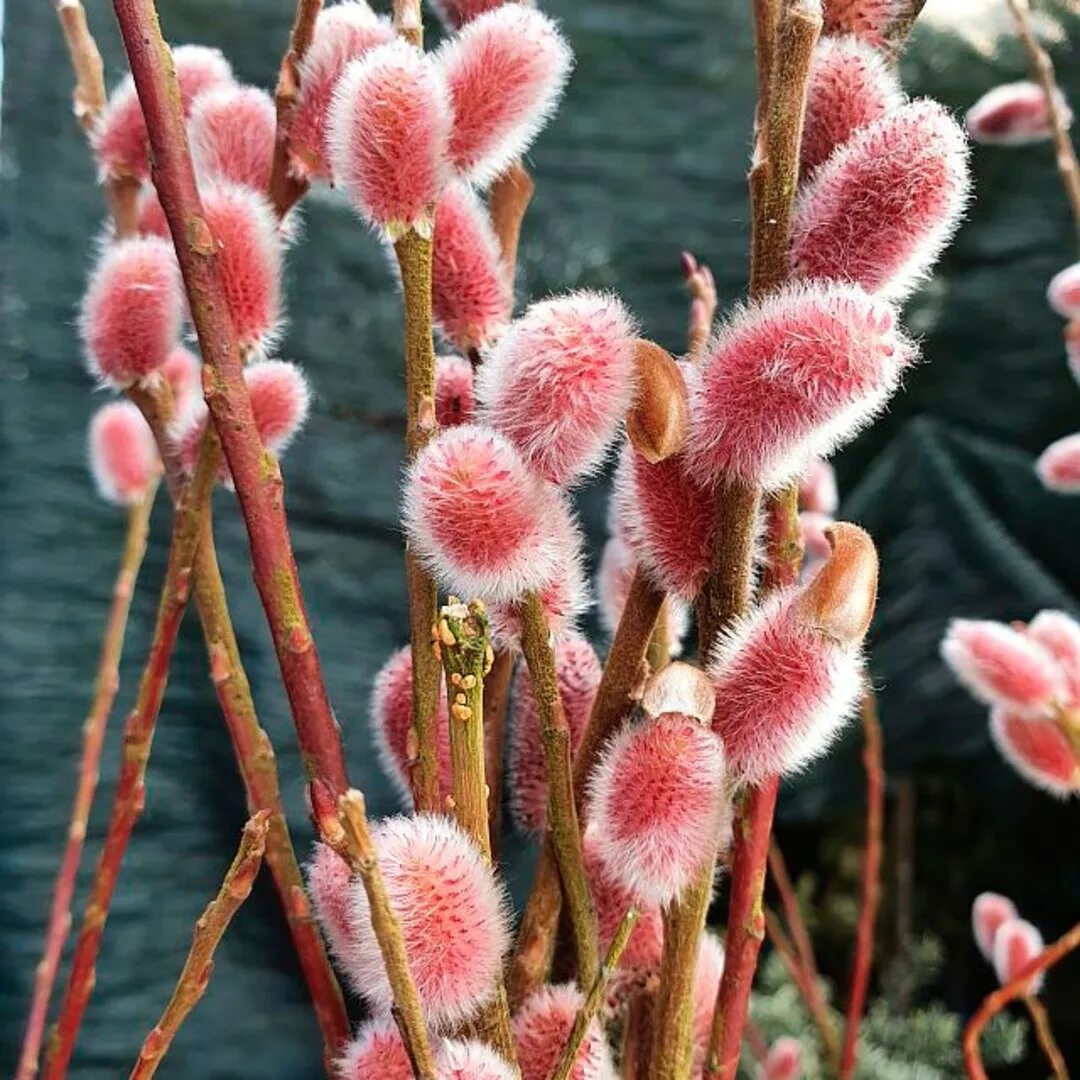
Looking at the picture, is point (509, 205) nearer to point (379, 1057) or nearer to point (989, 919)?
point (379, 1057)

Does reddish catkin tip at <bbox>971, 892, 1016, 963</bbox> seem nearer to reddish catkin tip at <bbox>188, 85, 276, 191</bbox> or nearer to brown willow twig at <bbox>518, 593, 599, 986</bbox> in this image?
brown willow twig at <bbox>518, 593, 599, 986</bbox>

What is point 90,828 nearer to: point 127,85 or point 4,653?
point 4,653

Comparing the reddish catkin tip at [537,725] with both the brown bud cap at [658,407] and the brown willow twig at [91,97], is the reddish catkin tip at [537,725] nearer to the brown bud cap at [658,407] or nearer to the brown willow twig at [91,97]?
the brown bud cap at [658,407]

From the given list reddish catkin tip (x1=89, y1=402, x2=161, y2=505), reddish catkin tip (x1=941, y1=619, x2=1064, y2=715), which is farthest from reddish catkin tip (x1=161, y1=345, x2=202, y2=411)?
reddish catkin tip (x1=941, y1=619, x2=1064, y2=715)

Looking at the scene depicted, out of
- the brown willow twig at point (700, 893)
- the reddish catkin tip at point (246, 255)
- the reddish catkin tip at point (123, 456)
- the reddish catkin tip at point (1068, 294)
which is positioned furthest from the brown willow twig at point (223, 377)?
the reddish catkin tip at point (1068, 294)

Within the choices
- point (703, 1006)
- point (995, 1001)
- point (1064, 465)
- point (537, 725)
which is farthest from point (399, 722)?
point (1064, 465)
